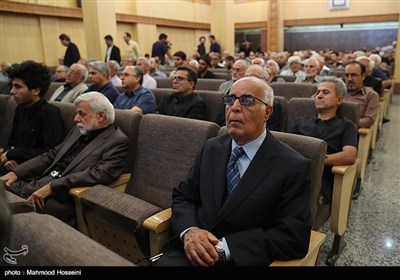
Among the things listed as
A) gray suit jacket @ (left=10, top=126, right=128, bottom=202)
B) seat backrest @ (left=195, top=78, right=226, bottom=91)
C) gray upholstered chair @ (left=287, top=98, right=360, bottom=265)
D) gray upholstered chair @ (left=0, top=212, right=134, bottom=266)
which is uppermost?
seat backrest @ (left=195, top=78, right=226, bottom=91)

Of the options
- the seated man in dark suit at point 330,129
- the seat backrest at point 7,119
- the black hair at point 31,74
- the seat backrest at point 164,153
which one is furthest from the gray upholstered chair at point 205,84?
the seat backrest at point 164,153

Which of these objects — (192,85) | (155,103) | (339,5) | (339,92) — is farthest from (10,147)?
(339,5)

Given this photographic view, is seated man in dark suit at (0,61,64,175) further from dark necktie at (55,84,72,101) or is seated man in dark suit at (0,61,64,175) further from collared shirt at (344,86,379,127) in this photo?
collared shirt at (344,86,379,127)

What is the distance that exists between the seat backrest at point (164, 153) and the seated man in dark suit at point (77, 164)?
0.13 m

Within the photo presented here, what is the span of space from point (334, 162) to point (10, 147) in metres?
2.55

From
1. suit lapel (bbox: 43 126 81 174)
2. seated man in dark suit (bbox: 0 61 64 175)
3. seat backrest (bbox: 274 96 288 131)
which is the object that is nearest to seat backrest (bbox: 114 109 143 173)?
suit lapel (bbox: 43 126 81 174)

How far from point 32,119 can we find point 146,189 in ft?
4.00

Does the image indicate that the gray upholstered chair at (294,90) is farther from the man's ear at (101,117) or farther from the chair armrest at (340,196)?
the man's ear at (101,117)

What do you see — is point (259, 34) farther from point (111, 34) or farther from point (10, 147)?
point (10, 147)

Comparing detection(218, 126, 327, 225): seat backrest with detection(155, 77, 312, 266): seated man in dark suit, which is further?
detection(218, 126, 327, 225): seat backrest

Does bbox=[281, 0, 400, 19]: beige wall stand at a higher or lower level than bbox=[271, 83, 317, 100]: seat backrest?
higher

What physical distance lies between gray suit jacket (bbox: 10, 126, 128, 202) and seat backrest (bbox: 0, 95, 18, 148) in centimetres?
97

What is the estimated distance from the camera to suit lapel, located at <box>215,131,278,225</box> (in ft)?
4.52

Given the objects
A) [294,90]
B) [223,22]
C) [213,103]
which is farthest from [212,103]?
[223,22]
